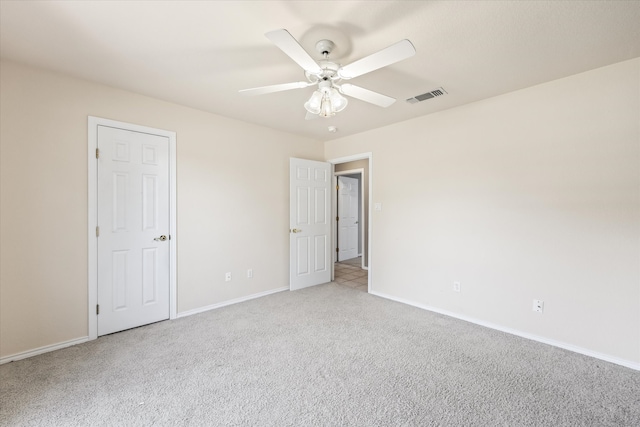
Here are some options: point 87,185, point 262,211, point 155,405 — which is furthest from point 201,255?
point 155,405

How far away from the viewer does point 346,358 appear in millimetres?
2262

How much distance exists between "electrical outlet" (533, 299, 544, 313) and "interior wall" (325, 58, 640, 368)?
33 mm

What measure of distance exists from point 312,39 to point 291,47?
51cm

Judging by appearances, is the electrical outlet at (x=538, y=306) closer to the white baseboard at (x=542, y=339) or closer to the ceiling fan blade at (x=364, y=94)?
the white baseboard at (x=542, y=339)

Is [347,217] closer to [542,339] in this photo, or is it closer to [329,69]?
[542,339]

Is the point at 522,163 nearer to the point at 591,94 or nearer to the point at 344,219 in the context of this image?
the point at 591,94

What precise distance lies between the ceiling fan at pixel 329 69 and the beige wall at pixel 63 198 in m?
1.61

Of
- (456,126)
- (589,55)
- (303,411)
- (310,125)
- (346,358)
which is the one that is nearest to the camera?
(303,411)

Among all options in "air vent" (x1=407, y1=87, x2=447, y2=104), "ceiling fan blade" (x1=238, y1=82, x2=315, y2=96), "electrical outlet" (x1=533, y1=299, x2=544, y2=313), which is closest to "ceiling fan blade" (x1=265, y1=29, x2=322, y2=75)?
"ceiling fan blade" (x1=238, y1=82, x2=315, y2=96)

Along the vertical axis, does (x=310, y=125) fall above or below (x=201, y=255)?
above

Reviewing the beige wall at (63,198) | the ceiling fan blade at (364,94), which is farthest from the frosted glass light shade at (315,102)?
the beige wall at (63,198)

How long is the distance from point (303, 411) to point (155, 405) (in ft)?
3.11

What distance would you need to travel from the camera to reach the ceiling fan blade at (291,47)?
1368 millimetres

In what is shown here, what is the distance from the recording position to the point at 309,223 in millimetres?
4375
